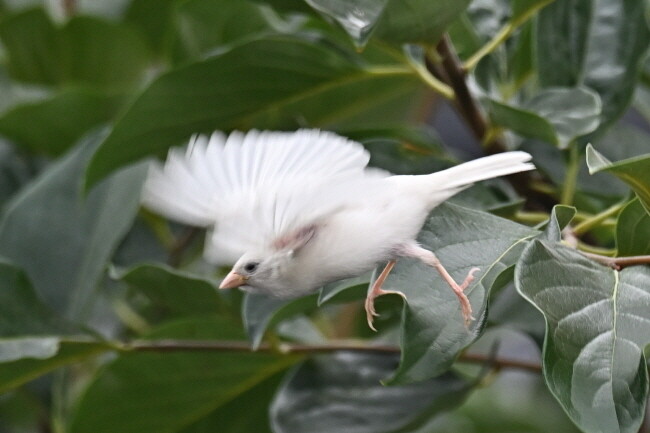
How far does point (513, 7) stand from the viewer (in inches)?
34.2

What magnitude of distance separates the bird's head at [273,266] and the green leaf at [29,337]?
0.24 meters

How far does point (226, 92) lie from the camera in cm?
98

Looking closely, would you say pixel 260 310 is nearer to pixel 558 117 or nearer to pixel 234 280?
pixel 234 280

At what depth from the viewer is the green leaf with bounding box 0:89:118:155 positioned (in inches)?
48.7

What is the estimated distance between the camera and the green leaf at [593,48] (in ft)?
3.08

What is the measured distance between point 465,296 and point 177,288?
0.42 meters

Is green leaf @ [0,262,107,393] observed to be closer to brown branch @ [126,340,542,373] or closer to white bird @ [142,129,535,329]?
brown branch @ [126,340,542,373]

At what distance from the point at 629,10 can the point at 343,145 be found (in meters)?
0.43

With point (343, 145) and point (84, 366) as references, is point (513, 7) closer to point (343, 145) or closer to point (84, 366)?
point (343, 145)

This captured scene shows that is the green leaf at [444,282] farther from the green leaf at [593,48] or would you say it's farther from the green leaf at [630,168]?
the green leaf at [593,48]

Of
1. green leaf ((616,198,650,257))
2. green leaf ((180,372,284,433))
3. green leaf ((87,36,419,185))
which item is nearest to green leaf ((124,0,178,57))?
Answer: green leaf ((87,36,419,185))

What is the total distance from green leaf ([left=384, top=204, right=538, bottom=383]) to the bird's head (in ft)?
0.24

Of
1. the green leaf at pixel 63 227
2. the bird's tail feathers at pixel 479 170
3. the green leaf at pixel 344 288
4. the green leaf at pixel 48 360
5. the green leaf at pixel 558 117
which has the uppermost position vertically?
the bird's tail feathers at pixel 479 170

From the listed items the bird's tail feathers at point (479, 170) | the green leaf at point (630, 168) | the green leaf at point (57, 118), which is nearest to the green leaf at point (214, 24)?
the green leaf at point (57, 118)
